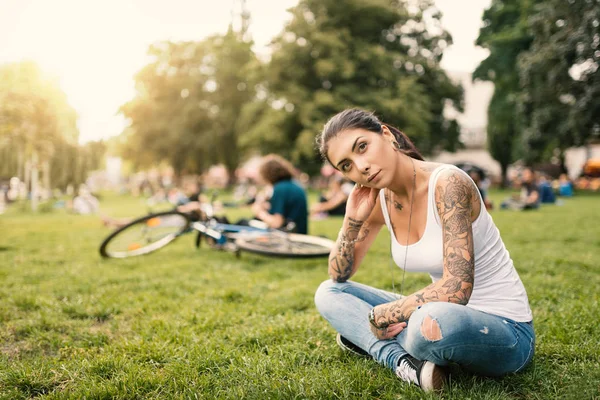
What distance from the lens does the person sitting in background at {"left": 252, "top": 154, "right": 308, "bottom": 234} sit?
6.59 metres

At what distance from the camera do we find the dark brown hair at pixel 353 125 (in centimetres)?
237

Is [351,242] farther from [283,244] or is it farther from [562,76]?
[562,76]

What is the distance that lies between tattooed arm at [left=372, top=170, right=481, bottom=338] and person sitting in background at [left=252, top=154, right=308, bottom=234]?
14.3 ft

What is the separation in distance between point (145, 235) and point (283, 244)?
7.42ft

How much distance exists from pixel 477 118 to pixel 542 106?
36.7 meters

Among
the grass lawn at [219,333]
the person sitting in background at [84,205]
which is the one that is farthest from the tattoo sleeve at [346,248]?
the person sitting in background at [84,205]

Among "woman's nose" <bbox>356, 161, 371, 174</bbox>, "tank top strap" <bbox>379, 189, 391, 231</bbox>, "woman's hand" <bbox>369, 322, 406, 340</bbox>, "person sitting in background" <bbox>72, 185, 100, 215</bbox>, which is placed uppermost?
"woman's nose" <bbox>356, 161, 371, 174</bbox>

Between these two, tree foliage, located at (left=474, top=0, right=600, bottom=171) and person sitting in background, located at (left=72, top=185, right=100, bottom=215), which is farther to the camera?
tree foliage, located at (left=474, top=0, right=600, bottom=171)

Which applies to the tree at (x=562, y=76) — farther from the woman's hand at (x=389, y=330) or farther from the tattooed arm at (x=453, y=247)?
the woman's hand at (x=389, y=330)

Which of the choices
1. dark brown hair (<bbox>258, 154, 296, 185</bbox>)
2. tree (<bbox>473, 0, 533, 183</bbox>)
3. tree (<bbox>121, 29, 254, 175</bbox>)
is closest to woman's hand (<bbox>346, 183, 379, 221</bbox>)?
dark brown hair (<bbox>258, 154, 296, 185</bbox>)

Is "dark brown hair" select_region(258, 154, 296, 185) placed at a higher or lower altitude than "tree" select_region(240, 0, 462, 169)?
lower

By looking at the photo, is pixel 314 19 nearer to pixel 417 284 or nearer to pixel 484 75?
pixel 484 75

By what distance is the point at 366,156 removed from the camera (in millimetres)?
2342

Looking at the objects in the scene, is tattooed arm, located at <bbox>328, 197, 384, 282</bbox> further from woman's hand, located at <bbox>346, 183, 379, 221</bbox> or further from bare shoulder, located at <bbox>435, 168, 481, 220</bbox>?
bare shoulder, located at <bbox>435, 168, 481, 220</bbox>
